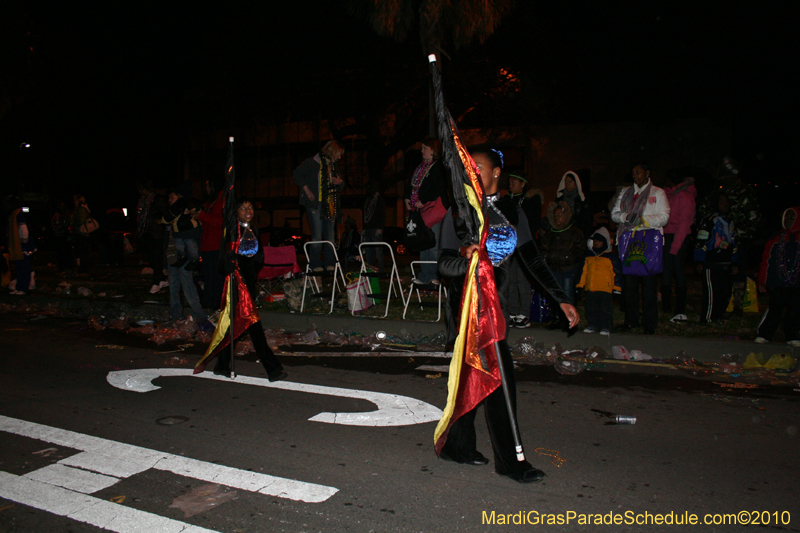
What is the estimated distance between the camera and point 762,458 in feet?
12.9

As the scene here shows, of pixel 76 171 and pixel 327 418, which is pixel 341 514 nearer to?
pixel 327 418

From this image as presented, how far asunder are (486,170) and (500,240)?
0.43m

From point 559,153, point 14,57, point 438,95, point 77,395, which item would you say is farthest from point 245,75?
point 438,95

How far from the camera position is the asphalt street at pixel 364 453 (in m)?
3.18

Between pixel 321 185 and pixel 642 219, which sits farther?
pixel 321 185

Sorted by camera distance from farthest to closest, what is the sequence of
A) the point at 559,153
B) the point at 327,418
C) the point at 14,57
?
1. the point at 559,153
2. the point at 14,57
3. the point at 327,418

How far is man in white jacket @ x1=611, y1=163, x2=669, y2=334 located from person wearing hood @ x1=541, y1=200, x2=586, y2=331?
52 cm

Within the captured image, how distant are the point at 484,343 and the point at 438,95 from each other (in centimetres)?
142

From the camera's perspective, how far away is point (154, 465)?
380cm

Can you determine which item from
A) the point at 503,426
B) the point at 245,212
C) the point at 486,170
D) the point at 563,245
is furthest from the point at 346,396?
the point at 563,245

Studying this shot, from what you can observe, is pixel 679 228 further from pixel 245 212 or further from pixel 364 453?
pixel 364 453

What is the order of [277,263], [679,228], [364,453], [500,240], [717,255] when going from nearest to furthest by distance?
[500,240], [364,453], [717,255], [679,228], [277,263]

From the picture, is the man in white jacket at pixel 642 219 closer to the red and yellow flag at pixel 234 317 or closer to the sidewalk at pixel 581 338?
the sidewalk at pixel 581 338


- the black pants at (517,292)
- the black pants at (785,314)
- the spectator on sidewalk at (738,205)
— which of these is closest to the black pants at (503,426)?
the black pants at (517,292)
